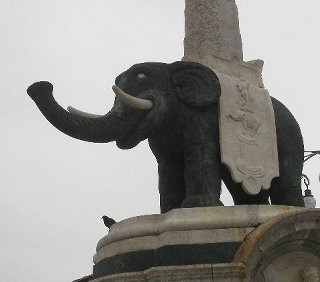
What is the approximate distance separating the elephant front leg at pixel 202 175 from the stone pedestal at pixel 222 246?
590 millimetres

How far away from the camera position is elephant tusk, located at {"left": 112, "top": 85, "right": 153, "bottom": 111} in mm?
9734

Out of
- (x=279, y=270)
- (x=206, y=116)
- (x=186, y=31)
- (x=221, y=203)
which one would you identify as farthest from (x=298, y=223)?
(x=186, y=31)

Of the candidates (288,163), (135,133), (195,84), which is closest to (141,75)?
(195,84)

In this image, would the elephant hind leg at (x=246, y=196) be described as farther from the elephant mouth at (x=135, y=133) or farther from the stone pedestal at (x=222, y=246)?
the elephant mouth at (x=135, y=133)

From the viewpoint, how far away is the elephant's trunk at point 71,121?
9445 mm

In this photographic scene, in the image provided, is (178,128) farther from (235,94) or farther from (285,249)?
(285,249)

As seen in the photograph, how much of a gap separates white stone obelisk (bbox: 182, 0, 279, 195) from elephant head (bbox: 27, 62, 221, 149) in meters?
0.42

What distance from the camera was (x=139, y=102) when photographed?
390 inches

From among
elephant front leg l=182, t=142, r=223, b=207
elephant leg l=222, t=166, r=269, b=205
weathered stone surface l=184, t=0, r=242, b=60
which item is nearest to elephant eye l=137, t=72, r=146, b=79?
weathered stone surface l=184, t=0, r=242, b=60

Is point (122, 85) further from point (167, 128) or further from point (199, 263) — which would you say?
point (199, 263)

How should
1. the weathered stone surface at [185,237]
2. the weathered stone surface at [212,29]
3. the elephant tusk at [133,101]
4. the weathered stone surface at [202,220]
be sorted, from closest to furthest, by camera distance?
the weathered stone surface at [185,237] → the weathered stone surface at [202,220] → the elephant tusk at [133,101] → the weathered stone surface at [212,29]

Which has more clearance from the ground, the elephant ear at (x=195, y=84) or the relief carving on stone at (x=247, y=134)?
the elephant ear at (x=195, y=84)

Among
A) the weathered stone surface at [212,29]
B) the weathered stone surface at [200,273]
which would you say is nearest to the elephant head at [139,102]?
the weathered stone surface at [212,29]

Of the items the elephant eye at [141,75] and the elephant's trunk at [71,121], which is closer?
the elephant's trunk at [71,121]
